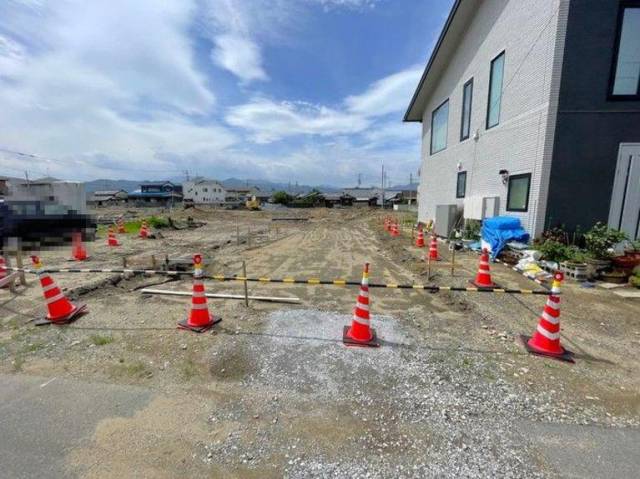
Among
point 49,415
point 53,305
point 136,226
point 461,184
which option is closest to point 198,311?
point 49,415

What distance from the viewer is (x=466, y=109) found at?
12.7m

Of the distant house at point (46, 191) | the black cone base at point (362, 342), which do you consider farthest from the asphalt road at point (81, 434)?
the distant house at point (46, 191)

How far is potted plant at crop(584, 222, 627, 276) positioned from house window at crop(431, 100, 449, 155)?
9.80 meters

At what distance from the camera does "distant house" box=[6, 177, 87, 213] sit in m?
5.08

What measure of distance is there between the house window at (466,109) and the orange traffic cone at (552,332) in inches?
420

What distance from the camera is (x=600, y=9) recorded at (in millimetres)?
7148

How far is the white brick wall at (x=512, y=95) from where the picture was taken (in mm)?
7688

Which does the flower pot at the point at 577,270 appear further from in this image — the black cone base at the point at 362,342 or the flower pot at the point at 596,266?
the black cone base at the point at 362,342

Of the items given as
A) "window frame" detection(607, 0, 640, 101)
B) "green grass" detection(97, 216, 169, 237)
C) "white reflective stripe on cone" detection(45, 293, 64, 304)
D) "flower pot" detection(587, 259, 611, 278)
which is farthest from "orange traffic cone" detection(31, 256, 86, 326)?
"green grass" detection(97, 216, 169, 237)

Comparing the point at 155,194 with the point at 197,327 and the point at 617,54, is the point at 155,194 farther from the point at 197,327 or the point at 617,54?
the point at 617,54

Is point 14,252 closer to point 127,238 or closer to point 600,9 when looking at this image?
point 127,238

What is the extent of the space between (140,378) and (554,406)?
4155 millimetres

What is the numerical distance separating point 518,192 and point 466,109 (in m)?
5.63

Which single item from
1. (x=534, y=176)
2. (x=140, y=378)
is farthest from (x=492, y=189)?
(x=140, y=378)
